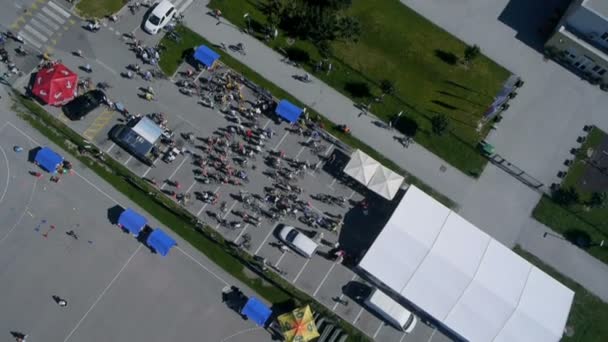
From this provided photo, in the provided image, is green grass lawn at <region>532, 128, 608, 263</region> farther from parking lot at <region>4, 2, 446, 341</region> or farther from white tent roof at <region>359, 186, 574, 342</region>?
parking lot at <region>4, 2, 446, 341</region>

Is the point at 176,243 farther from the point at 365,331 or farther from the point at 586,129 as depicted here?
the point at 586,129

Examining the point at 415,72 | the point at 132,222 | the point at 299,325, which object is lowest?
the point at 132,222

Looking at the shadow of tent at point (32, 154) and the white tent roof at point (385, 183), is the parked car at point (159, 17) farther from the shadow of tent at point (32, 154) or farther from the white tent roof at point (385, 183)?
the white tent roof at point (385, 183)

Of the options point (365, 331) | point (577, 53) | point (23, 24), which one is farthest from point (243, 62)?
point (577, 53)

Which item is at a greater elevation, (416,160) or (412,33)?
(412,33)

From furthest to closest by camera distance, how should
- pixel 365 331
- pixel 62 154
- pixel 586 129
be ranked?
1. pixel 586 129
2. pixel 62 154
3. pixel 365 331

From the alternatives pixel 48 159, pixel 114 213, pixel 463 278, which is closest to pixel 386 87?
pixel 463 278

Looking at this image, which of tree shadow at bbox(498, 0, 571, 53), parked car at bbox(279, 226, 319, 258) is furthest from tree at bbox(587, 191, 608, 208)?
parked car at bbox(279, 226, 319, 258)

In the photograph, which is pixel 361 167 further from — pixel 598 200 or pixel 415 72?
pixel 598 200
